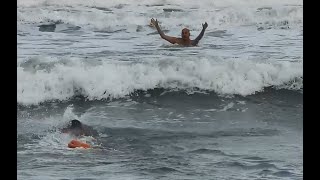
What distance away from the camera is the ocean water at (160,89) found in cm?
476

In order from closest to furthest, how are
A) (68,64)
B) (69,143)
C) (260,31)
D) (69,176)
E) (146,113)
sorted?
(69,176)
(69,143)
(146,113)
(68,64)
(260,31)

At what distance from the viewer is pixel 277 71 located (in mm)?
6039

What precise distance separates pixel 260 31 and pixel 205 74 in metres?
0.97

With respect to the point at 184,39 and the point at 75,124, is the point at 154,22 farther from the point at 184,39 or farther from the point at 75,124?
the point at 75,124

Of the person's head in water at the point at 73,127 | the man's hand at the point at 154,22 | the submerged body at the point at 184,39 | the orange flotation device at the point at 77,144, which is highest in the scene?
the man's hand at the point at 154,22

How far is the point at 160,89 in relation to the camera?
5.95 metres

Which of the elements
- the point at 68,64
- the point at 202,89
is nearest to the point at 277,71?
the point at 202,89

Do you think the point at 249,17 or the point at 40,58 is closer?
the point at 40,58

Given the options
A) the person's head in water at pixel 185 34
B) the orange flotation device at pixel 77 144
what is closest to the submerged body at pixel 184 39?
the person's head in water at pixel 185 34

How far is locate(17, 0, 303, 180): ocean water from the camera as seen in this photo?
4.76 m

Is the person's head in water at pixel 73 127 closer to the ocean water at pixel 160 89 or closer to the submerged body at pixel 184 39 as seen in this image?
the ocean water at pixel 160 89

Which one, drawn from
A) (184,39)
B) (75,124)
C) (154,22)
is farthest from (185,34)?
(75,124)

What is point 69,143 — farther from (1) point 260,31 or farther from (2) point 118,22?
(1) point 260,31

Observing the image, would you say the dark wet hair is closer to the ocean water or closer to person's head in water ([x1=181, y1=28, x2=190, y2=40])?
the ocean water
